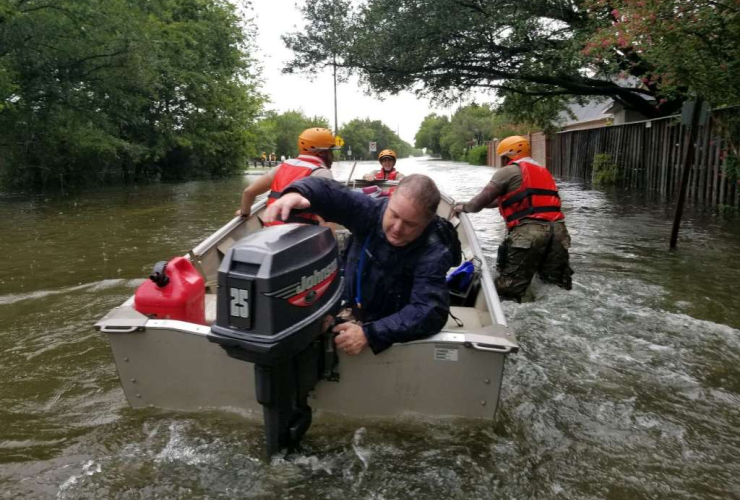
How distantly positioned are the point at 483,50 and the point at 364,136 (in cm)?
10779

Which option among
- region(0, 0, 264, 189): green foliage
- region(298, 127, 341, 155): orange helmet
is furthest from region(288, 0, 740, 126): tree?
region(298, 127, 341, 155): orange helmet

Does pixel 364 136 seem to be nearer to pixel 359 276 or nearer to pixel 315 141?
pixel 315 141

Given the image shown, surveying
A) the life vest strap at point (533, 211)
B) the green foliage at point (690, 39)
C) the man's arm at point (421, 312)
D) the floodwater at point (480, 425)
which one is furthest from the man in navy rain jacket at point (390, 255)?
the green foliage at point (690, 39)

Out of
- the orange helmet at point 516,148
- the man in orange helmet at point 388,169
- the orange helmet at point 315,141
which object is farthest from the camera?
the man in orange helmet at point 388,169

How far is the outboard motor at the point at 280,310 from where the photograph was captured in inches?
82.1

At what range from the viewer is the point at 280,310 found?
2.11 metres

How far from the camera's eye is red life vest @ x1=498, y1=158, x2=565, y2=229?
5.05m

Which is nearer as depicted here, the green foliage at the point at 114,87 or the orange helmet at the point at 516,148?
the orange helmet at the point at 516,148

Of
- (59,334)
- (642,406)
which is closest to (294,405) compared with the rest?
(642,406)

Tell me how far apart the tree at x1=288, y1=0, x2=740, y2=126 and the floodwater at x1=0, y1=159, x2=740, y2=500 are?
25.3 ft

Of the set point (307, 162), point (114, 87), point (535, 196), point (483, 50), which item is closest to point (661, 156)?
point (483, 50)

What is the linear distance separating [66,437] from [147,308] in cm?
93

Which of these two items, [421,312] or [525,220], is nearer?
[421,312]

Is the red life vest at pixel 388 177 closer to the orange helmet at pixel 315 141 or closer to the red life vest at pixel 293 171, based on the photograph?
the orange helmet at pixel 315 141
